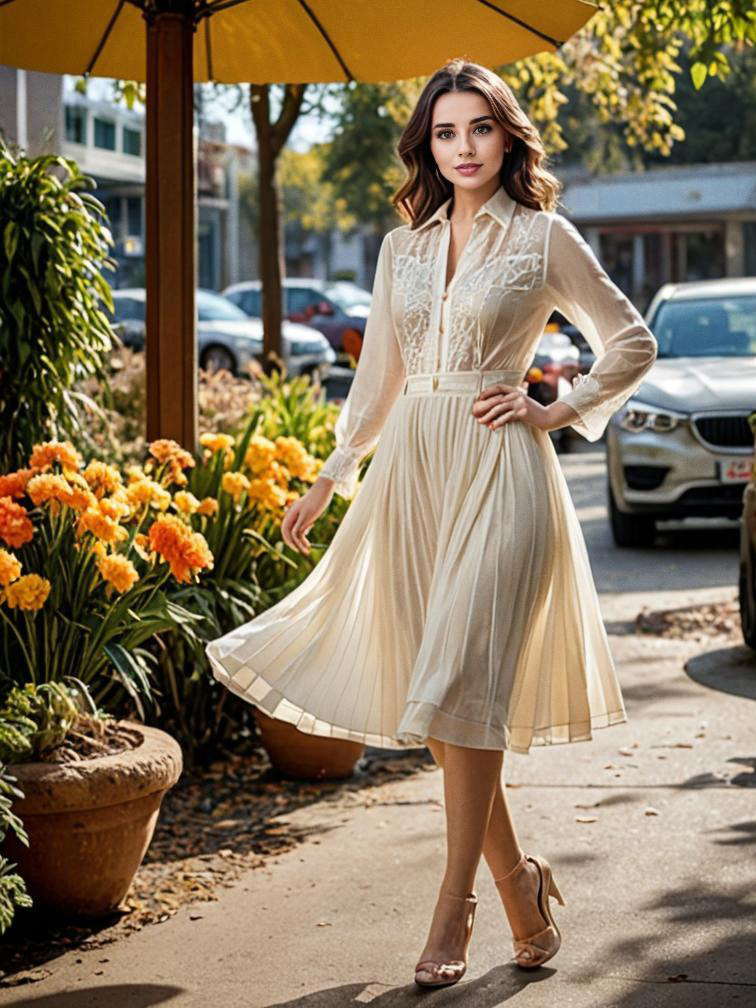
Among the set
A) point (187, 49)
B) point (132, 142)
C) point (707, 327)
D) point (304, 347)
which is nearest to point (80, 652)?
point (187, 49)

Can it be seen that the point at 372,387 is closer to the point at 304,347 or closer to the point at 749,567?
the point at 749,567

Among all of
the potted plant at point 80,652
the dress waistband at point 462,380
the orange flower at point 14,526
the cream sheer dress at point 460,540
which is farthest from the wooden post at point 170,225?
the dress waistband at point 462,380

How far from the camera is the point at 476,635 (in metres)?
3.74

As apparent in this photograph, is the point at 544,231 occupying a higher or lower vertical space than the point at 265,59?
lower

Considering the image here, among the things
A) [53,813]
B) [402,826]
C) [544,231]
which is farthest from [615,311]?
[402,826]

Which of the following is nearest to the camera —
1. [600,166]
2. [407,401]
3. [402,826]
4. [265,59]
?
[407,401]

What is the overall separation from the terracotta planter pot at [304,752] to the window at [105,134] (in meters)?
22.6

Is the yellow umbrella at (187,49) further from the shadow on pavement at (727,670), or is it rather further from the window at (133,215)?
the window at (133,215)

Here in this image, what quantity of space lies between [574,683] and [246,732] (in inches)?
105

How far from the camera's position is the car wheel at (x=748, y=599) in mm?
7707

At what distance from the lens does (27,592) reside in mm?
4363

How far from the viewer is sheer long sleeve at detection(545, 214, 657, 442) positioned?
386 centimetres

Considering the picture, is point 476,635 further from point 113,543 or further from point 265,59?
point 265,59

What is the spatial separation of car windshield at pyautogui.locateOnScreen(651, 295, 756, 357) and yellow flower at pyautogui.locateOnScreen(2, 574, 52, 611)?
327 inches
